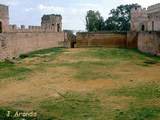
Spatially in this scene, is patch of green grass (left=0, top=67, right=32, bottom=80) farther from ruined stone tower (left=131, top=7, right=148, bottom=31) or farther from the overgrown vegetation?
the overgrown vegetation

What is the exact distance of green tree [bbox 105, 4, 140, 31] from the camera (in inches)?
1871

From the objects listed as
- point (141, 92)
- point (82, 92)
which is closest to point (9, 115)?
point (82, 92)

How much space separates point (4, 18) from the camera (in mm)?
20938

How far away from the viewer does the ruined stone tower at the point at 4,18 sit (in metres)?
20.6

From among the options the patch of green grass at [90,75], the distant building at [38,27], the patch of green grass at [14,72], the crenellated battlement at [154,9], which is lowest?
the patch of green grass at [90,75]

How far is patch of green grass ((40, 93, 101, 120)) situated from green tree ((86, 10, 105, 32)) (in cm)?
3661

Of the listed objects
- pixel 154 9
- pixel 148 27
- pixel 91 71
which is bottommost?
pixel 91 71

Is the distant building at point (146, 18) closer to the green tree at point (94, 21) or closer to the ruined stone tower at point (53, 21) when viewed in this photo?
the ruined stone tower at point (53, 21)

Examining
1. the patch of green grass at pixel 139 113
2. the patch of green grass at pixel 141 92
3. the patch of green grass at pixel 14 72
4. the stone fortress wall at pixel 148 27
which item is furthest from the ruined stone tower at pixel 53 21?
the patch of green grass at pixel 139 113

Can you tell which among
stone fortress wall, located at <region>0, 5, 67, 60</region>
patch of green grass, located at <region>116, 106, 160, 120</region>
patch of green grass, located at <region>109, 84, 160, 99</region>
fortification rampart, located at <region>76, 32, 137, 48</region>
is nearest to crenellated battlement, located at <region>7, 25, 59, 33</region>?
stone fortress wall, located at <region>0, 5, 67, 60</region>

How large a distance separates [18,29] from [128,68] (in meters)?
9.38

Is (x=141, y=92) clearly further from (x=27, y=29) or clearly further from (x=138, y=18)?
(x=138, y=18)

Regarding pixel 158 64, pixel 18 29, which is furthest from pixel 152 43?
pixel 18 29

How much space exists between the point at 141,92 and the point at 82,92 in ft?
5.92
